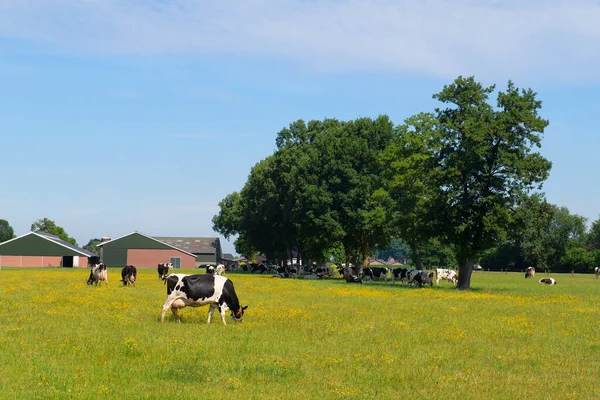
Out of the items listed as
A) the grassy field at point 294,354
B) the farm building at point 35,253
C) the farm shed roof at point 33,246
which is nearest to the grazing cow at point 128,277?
the grassy field at point 294,354

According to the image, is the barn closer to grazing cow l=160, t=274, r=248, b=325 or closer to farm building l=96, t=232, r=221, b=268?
farm building l=96, t=232, r=221, b=268

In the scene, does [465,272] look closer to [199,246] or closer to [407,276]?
[407,276]

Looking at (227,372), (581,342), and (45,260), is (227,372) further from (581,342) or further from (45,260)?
(45,260)

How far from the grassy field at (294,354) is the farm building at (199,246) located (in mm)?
148441

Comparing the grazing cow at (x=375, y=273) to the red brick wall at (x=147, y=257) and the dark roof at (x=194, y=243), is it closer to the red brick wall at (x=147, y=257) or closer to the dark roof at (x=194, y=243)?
the red brick wall at (x=147, y=257)

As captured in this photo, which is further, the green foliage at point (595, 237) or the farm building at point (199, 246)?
the farm building at point (199, 246)

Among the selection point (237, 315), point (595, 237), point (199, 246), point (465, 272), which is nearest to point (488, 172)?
point (465, 272)

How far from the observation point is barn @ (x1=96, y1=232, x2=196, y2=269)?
127m

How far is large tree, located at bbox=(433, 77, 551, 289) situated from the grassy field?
21810 mm

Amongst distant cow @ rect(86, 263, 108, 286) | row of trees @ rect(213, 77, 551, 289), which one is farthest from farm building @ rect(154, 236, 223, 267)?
distant cow @ rect(86, 263, 108, 286)

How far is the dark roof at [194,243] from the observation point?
176 m

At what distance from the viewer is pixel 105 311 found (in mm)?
26188

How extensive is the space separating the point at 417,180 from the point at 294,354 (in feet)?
149

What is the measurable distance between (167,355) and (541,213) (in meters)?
39.2
